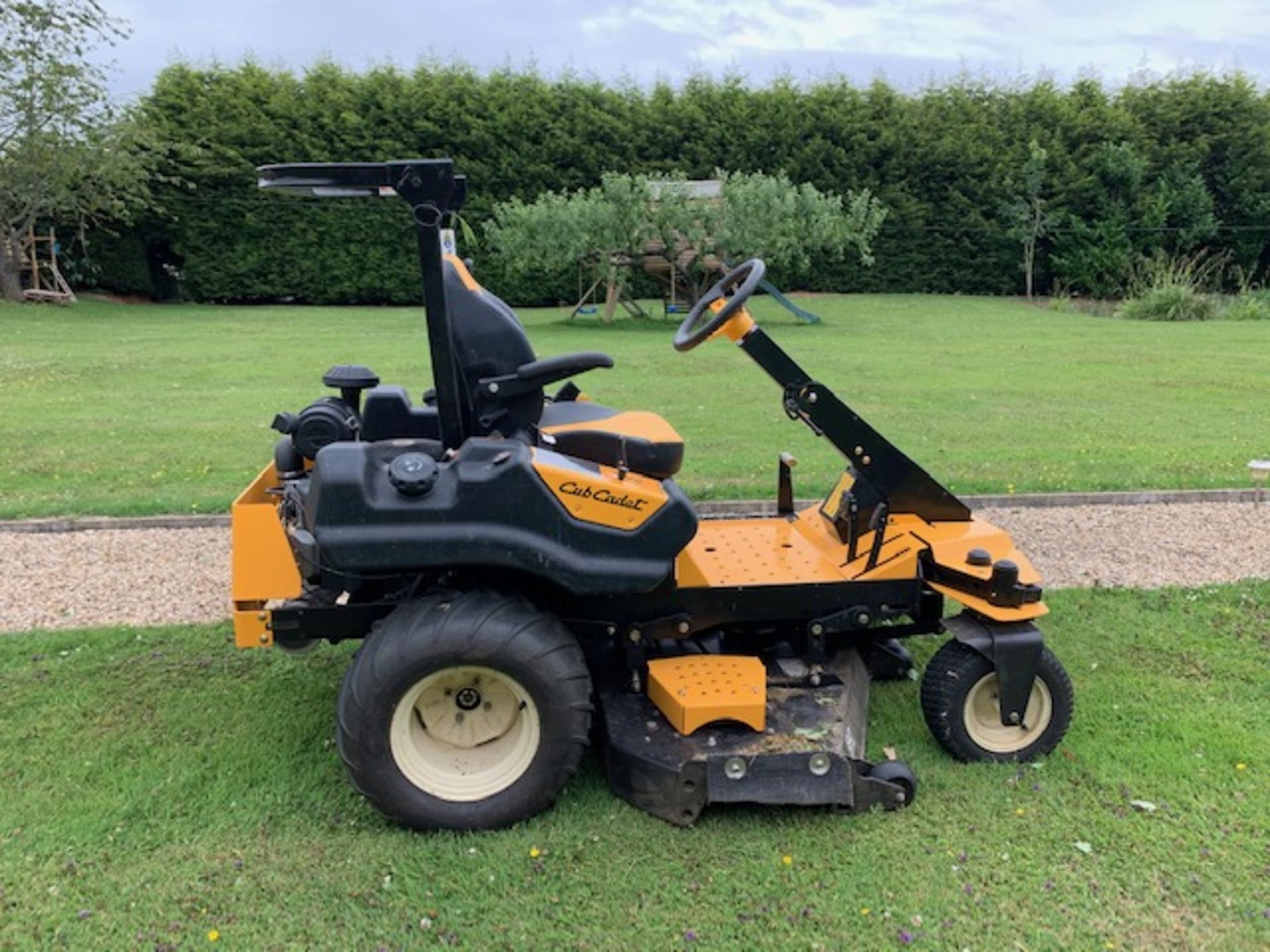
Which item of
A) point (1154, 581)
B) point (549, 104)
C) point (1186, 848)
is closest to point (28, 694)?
point (1186, 848)

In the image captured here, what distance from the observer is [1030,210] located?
23.9 m

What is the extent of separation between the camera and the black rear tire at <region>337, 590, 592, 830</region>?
281 cm

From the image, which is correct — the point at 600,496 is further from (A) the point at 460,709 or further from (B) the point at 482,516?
(A) the point at 460,709

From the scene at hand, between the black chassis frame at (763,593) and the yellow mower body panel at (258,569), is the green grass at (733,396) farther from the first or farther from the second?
the yellow mower body panel at (258,569)

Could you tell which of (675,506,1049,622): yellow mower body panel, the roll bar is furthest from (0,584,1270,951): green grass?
the roll bar

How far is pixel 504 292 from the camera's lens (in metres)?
22.5

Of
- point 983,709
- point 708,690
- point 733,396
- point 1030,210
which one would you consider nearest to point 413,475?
point 708,690

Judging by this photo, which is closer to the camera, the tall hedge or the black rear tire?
the black rear tire

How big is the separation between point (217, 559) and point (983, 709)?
12.9 ft

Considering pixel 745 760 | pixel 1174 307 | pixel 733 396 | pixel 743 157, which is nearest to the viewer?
pixel 745 760

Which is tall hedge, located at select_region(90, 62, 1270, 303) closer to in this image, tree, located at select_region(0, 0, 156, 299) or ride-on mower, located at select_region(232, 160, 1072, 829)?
tree, located at select_region(0, 0, 156, 299)

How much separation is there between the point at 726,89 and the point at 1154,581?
69.9ft

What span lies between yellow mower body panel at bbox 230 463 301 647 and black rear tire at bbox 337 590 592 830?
0.56 m

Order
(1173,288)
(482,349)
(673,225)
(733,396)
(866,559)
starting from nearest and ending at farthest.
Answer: (482,349) < (866,559) < (733,396) < (673,225) < (1173,288)
